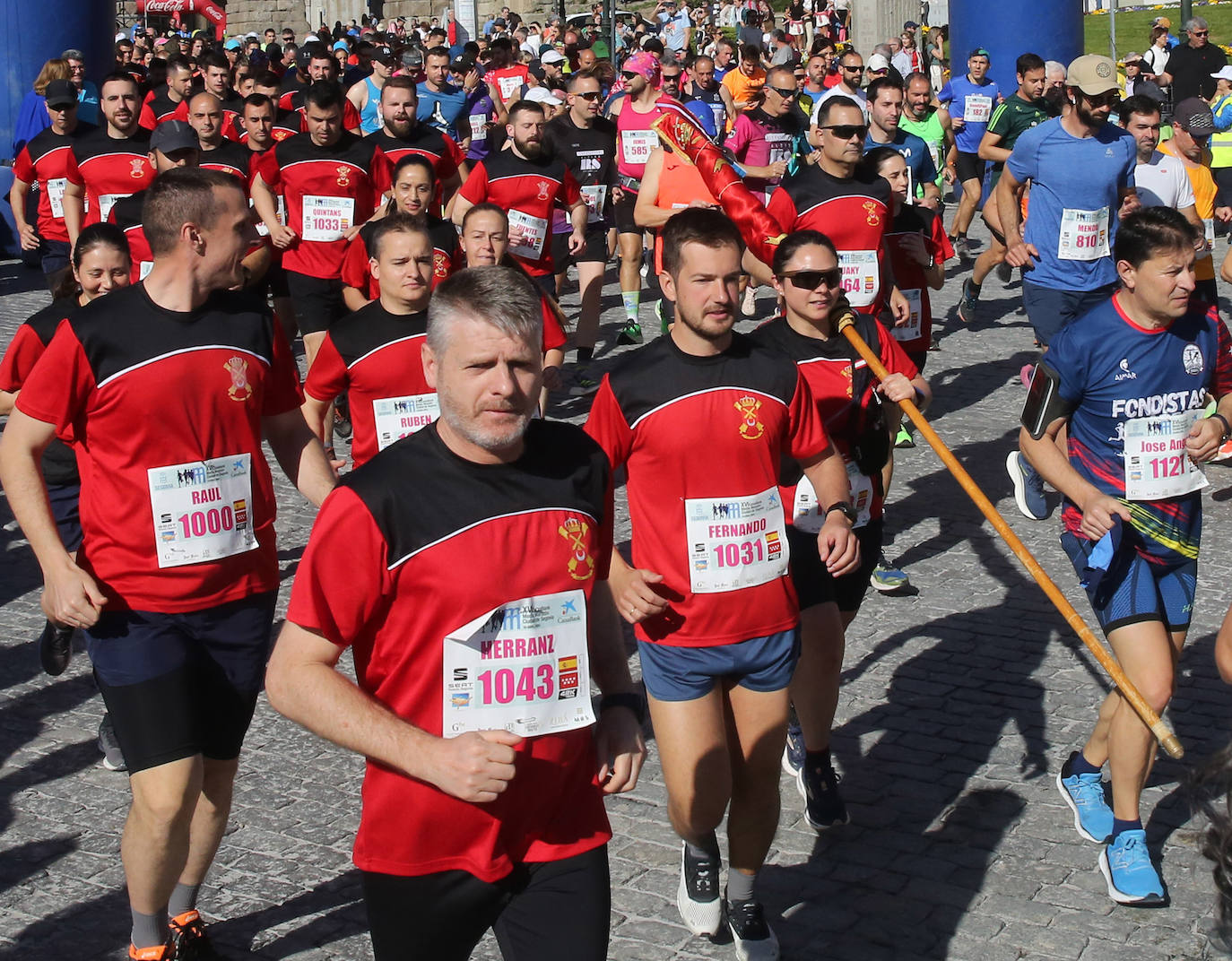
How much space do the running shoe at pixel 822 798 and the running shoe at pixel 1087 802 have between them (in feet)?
2.43

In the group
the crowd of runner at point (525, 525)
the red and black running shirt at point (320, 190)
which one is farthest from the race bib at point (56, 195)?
the crowd of runner at point (525, 525)

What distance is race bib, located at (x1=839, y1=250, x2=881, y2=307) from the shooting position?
8.68m

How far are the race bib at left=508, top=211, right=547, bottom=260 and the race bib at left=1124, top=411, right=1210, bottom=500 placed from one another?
618cm

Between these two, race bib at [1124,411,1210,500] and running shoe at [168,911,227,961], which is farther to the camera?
race bib at [1124,411,1210,500]

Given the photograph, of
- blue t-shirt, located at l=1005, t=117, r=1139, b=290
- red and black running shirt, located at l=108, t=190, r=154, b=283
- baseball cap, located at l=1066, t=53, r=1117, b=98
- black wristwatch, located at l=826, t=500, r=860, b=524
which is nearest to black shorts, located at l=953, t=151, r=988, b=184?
blue t-shirt, located at l=1005, t=117, r=1139, b=290

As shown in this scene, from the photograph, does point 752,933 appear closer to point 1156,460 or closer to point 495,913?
point 495,913

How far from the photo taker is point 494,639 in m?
3.21

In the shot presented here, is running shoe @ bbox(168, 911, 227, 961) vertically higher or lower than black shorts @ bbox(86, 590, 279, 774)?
lower

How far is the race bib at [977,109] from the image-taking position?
17.3 metres

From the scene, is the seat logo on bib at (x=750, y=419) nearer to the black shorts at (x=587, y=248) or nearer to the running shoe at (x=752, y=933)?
the running shoe at (x=752, y=933)

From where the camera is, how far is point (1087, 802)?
17.7ft

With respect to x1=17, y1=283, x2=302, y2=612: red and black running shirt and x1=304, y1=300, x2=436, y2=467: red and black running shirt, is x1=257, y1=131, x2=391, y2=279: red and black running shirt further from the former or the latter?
x1=17, y1=283, x2=302, y2=612: red and black running shirt

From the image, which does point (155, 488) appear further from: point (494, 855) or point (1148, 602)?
point (1148, 602)

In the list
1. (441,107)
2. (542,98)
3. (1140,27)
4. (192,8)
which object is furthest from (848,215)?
(192,8)
